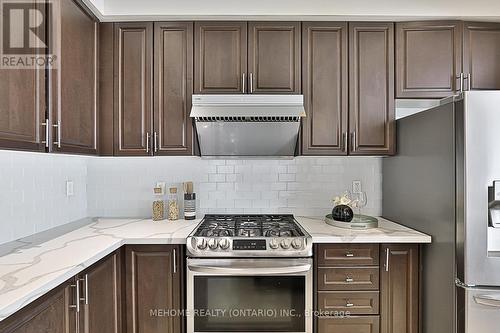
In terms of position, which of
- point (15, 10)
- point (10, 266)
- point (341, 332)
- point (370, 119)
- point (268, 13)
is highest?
point (268, 13)

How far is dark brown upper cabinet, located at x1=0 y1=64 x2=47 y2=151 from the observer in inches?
54.5

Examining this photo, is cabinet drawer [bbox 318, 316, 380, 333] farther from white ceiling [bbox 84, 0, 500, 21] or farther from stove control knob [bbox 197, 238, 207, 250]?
white ceiling [bbox 84, 0, 500, 21]

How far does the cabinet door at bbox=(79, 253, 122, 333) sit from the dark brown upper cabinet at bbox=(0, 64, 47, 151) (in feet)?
2.19

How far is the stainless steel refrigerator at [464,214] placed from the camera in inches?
66.7

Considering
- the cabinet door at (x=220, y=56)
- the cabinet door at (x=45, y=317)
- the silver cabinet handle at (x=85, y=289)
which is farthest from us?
the cabinet door at (x=220, y=56)

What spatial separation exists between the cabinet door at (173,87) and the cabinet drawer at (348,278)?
49.3 inches

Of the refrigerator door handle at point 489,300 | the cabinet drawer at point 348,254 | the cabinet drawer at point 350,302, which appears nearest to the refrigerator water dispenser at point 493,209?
the refrigerator door handle at point 489,300

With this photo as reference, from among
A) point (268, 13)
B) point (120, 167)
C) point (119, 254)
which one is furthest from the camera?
point (120, 167)

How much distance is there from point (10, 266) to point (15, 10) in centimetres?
111

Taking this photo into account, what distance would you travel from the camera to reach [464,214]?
1.71 m

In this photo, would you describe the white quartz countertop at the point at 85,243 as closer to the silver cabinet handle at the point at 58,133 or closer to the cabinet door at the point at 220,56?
the silver cabinet handle at the point at 58,133

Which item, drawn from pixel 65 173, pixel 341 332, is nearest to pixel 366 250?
pixel 341 332

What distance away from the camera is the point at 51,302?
1313mm

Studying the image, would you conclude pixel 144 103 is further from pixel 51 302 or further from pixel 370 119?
pixel 370 119
